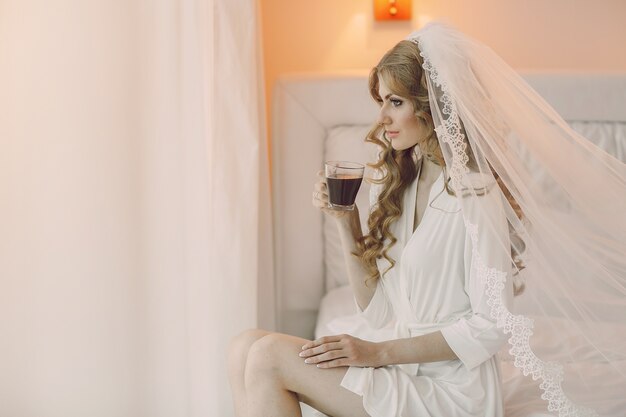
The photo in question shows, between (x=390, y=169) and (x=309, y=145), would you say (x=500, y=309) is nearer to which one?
(x=390, y=169)

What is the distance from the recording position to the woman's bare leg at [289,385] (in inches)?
62.9

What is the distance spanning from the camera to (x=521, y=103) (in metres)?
1.58

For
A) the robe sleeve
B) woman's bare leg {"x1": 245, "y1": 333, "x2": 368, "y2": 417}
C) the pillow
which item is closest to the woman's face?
the robe sleeve

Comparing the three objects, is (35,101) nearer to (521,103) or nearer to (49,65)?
(49,65)

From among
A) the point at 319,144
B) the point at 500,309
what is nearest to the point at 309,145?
the point at 319,144

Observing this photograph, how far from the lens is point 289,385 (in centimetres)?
162

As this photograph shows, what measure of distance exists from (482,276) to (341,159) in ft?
4.17

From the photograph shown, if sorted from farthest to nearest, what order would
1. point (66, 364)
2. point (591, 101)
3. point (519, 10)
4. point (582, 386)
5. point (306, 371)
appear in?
1. point (519, 10)
2. point (591, 101)
3. point (66, 364)
4. point (306, 371)
5. point (582, 386)

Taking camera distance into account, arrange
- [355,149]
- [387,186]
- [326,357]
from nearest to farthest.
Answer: [326,357]
[387,186]
[355,149]

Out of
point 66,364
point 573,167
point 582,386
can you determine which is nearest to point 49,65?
point 66,364

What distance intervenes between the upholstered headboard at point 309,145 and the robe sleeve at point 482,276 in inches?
46.0

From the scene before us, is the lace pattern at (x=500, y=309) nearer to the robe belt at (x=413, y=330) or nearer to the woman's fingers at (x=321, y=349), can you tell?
the robe belt at (x=413, y=330)

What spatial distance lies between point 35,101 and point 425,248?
3.46 feet

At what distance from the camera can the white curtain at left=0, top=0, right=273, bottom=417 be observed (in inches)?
76.4
